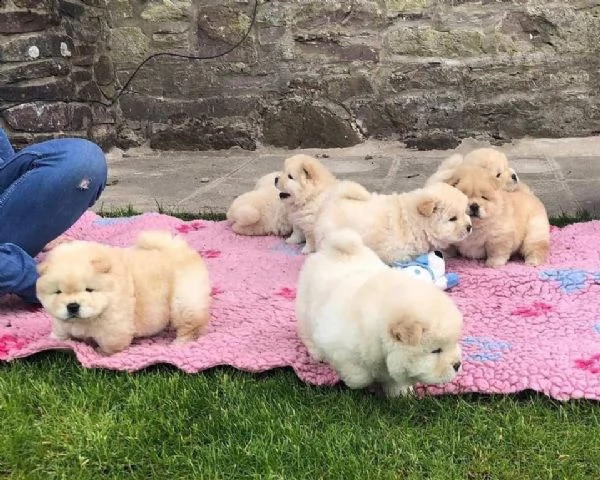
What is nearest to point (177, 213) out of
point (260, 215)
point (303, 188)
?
point (260, 215)

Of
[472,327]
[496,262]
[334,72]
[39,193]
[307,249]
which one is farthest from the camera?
[334,72]

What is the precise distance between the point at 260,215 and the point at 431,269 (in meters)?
1.30

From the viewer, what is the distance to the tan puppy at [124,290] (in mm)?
2414

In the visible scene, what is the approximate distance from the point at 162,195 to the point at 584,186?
117 inches

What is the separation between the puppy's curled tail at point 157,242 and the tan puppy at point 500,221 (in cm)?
139

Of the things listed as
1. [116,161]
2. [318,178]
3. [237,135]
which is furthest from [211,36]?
[318,178]

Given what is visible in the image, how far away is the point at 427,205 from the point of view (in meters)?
3.11

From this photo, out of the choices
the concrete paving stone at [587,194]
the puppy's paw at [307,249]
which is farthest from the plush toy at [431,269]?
the concrete paving stone at [587,194]

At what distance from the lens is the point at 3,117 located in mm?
5395

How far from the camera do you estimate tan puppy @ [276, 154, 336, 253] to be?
383 centimetres

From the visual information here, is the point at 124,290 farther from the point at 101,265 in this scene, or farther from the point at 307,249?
the point at 307,249

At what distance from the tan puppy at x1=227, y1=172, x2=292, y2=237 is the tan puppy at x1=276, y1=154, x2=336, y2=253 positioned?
0.54ft

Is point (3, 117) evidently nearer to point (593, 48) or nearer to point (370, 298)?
point (370, 298)

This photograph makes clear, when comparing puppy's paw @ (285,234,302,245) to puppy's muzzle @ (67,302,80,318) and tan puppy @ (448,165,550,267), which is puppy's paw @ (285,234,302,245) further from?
puppy's muzzle @ (67,302,80,318)
